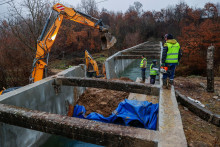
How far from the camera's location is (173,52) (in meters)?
4.68

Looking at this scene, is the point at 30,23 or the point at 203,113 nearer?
the point at 203,113

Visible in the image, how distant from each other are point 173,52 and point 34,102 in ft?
15.6

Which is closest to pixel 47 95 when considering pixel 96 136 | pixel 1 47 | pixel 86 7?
pixel 96 136

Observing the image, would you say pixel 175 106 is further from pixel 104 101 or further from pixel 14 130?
pixel 14 130

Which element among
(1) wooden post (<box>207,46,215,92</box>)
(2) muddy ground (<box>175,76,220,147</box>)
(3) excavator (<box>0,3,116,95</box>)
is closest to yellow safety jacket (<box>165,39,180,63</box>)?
(2) muddy ground (<box>175,76,220,147</box>)

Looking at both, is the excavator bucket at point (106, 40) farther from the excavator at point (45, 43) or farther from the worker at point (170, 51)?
the worker at point (170, 51)

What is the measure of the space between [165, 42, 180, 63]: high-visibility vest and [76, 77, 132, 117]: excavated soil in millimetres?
3004

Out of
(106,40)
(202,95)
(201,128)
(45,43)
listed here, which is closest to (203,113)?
(201,128)

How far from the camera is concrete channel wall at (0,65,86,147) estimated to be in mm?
3809

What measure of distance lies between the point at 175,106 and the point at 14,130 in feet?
13.9

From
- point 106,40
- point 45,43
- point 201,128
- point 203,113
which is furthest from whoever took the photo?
point 106,40

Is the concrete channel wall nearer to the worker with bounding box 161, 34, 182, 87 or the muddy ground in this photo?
the worker with bounding box 161, 34, 182, 87

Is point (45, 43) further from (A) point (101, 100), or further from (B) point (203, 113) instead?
(B) point (203, 113)

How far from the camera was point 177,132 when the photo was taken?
2.41m
